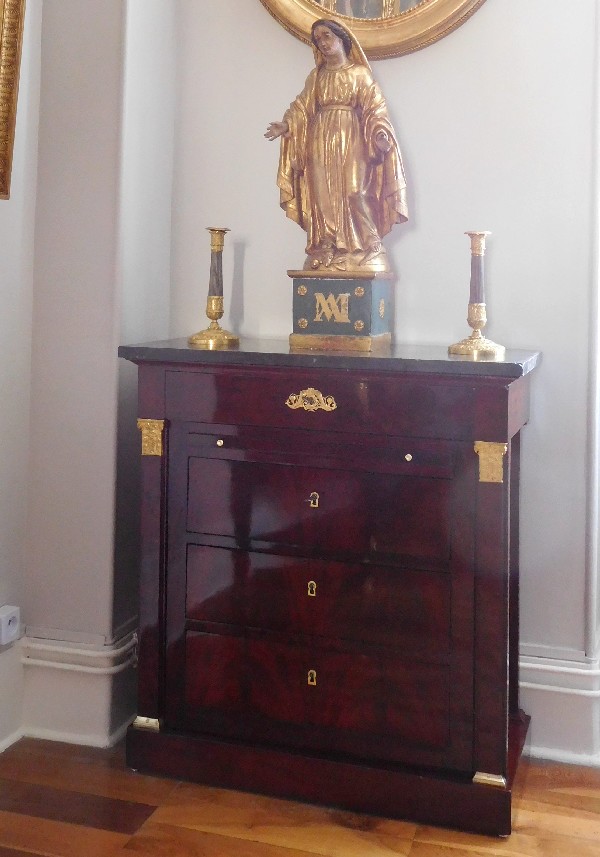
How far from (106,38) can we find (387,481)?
1282 millimetres

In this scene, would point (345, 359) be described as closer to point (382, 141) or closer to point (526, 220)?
point (382, 141)

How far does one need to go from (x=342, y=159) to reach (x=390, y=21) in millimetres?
435

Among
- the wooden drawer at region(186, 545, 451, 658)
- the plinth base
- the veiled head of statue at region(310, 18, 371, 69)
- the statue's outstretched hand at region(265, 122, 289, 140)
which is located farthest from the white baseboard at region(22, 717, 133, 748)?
the veiled head of statue at region(310, 18, 371, 69)

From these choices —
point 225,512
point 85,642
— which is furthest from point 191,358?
point 85,642

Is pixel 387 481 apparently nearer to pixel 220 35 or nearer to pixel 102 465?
pixel 102 465

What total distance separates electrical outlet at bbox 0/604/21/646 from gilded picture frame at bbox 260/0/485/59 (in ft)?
5.30

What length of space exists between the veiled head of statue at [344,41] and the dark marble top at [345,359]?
670 millimetres

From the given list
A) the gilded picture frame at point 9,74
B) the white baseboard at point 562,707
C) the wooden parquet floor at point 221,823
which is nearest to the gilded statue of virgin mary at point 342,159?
the gilded picture frame at point 9,74

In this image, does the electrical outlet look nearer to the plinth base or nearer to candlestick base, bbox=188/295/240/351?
candlestick base, bbox=188/295/240/351

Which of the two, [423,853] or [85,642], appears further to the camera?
[85,642]

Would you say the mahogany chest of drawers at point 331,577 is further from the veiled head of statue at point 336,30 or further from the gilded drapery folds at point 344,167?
the veiled head of statue at point 336,30

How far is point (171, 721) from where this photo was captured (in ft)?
7.23

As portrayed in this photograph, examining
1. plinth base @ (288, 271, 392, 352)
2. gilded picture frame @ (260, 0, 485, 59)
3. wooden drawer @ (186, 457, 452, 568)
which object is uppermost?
gilded picture frame @ (260, 0, 485, 59)

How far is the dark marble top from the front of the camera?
1883 mm
